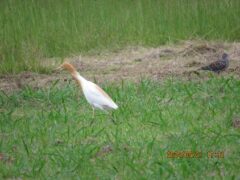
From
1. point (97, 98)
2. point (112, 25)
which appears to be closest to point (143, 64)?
point (112, 25)

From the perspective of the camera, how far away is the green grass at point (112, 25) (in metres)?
12.9

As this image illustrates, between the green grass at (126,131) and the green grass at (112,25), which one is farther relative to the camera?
the green grass at (112,25)

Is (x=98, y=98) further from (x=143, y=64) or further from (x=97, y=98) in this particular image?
(x=143, y=64)

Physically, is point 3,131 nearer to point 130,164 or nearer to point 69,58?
point 130,164

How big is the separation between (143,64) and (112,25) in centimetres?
223

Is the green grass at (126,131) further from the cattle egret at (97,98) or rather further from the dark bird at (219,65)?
the dark bird at (219,65)

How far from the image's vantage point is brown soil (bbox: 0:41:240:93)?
10648 mm

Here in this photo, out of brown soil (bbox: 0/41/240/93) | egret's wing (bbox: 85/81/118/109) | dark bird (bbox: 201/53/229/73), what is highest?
egret's wing (bbox: 85/81/118/109)

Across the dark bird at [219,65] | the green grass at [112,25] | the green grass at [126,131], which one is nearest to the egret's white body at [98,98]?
the green grass at [126,131]

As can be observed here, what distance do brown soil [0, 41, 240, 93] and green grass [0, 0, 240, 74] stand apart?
19.4 inches

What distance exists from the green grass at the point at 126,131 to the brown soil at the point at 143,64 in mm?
604

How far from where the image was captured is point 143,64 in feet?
37.8

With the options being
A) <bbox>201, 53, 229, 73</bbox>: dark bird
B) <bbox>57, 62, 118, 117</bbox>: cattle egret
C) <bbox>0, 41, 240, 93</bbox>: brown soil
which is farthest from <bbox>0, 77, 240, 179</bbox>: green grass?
<bbox>0, 41, 240, 93</bbox>: brown soil

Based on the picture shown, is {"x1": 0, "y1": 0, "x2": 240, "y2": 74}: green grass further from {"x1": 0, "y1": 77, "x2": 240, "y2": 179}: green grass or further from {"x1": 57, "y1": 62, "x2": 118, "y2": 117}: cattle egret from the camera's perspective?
{"x1": 57, "y1": 62, "x2": 118, "y2": 117}: cattle egret
